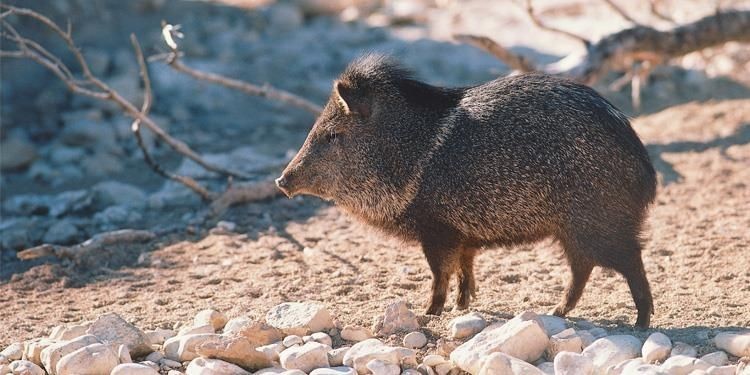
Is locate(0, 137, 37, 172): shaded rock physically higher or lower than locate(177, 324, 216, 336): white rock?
higher

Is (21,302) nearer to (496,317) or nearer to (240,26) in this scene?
(496,317)

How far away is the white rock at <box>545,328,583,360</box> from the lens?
446 centimetres

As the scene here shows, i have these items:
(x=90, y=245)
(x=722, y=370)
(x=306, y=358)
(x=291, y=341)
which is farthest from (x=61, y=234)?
(x=722, y=370)

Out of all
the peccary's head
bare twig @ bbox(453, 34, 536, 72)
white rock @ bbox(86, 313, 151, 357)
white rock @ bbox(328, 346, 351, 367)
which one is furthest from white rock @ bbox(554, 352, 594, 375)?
bare twig @ bbox(453, 34, 536, 72)

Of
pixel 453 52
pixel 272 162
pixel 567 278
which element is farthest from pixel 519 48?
pixel 567 278

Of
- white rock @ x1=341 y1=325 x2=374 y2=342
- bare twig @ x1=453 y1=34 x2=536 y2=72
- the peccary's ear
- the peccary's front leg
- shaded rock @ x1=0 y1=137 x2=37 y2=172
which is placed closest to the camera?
white rock @ x1=341 y1=325 x2=374 y2=342

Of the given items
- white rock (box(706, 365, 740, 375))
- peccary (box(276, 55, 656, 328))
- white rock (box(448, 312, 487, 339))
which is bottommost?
white rock (box(448, 312, 487, 339))

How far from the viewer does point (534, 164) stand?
4949 mm

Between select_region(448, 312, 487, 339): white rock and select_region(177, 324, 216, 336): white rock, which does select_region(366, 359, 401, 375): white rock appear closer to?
select_region(448, 312, 487, 339): white rock

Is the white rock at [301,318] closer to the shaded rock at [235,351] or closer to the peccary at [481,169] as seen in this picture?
the shaded rock at [235,351]

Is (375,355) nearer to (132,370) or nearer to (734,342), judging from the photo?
(132,370)

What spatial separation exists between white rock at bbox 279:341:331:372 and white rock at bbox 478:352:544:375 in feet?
2.18

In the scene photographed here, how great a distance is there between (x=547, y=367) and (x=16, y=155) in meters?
5.68

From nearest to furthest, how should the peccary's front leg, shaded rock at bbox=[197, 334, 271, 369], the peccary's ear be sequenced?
shaded rock at bbox=[197, 334, 271, 369] → the peccary's front leg → the peccary's ear
